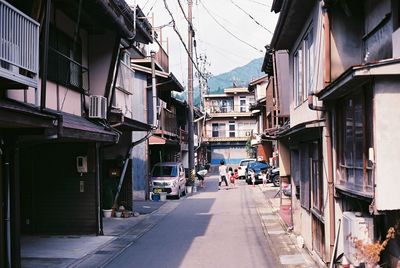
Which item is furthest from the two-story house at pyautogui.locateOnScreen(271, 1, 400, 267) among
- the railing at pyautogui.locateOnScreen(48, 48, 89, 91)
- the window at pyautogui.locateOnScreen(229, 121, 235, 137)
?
the window at pyautogui.locateOnScreen(229, 121, 235, 137)

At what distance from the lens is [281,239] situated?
1523cm

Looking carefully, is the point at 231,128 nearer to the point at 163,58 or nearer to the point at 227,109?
the point at 227,109

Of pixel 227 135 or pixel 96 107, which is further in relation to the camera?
pixel 227 135

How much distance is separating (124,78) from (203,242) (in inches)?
292

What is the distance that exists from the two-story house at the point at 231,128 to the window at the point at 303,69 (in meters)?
58.0

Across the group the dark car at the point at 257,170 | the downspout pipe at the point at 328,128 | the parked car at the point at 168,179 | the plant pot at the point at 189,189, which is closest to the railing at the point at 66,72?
the downspout pipe at the point at 328,128

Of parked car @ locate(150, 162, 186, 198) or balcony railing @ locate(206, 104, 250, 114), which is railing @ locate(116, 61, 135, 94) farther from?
balcony railing @ locate(206, 104, 250, 114)

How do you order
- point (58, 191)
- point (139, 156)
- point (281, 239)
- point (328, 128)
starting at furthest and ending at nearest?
point (139, 156), point (58, 191), point (281, 239), point (328, 128)

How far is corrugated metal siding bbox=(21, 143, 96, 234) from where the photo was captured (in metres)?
16.0

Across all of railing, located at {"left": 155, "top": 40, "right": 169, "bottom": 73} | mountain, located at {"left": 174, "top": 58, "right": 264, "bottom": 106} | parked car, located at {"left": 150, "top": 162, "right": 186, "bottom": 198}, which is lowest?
parked car, located at {"left": 150, "top": 162, "right": 186, "bottom": 198}

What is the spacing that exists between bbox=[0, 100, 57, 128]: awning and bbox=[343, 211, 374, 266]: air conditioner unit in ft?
17.1

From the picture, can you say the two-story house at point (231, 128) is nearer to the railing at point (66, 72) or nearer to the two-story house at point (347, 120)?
the railing at point (66, 72)

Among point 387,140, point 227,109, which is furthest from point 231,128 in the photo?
point 387,140

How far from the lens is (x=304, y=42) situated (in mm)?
12688
